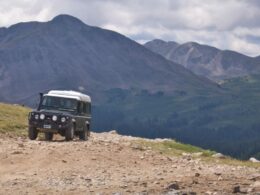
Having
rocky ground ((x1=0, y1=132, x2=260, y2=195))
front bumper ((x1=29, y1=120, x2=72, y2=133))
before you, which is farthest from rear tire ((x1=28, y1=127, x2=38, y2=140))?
rocky ground ((x1=0, y1=132, x2=260, y2=195))

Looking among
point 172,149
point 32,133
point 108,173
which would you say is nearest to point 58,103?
point 32,133

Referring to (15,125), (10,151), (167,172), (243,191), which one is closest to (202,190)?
(243,191)

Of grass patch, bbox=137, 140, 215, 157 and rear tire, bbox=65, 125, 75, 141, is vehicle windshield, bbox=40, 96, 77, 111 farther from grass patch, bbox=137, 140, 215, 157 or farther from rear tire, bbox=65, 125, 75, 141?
grass patch, bbox=137, 140, 215, 157

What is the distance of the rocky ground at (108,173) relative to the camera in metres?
18.7

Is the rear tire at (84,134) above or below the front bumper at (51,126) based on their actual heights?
below

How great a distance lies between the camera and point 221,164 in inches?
1134

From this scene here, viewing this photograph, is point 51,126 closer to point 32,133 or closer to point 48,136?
point 32,133

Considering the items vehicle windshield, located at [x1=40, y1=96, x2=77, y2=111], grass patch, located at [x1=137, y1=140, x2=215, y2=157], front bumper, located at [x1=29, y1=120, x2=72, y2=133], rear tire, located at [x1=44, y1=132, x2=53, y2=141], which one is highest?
vehicle windshield, located at [x1=40, y1=96, x2=77, y2=111]

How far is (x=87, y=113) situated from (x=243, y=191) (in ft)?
83.3

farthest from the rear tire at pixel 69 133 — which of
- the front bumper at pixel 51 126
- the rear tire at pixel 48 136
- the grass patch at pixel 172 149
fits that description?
the grass patch at pixel 172 149

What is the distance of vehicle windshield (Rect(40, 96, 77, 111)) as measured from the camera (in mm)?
39500

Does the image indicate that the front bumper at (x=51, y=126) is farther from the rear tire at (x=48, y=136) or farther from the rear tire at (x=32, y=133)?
the rear tire at (x=48, y=136)

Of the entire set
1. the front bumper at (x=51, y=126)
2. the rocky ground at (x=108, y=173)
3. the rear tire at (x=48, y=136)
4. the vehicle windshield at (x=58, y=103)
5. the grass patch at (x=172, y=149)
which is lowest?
the rocky ground at (x=108, y=173)

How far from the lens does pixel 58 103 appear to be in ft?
130
